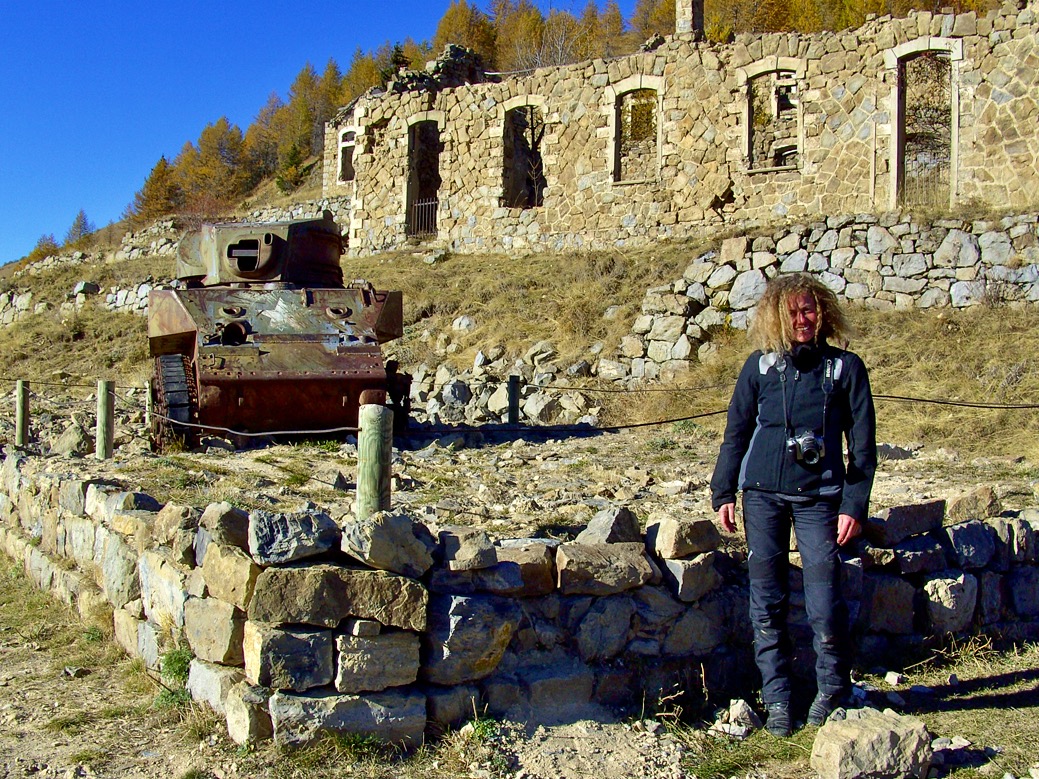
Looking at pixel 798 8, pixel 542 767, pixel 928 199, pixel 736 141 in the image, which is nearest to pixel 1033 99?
pixel 928 199

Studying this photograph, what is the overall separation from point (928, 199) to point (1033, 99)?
2.04 metres

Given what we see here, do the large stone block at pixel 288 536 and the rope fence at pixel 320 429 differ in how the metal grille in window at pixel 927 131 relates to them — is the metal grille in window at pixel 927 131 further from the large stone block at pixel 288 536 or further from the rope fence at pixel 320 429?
the large stone block at pixel 288 536

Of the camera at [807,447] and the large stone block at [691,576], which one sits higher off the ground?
the camera at [807,447]

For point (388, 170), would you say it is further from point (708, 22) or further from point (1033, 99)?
point (708, 22)

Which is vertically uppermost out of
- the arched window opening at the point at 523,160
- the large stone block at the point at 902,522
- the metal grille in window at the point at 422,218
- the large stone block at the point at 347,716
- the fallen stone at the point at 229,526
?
the arched window opening at the point at 523,160

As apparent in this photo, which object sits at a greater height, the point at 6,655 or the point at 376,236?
the point at 376,236

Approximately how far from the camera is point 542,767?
3662mm

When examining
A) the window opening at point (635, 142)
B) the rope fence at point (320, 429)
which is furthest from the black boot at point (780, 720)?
the window opening at point (635, 142)

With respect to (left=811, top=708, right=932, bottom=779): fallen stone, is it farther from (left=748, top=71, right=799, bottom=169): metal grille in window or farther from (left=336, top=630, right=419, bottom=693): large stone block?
(left=748, top=71, right=799, bottom=169): metal grille in window

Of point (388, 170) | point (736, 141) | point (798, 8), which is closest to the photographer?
point (736, 141)

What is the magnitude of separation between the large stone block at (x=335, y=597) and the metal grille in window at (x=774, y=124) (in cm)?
1497

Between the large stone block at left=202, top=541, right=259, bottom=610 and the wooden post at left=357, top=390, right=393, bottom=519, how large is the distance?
0.80m

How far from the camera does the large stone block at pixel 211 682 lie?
12.8 ft

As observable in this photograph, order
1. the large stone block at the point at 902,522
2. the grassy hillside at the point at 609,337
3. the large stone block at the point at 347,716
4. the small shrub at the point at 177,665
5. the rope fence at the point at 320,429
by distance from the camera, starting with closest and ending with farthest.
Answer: the large stone block at the point at 347,716 < the small shrub at the point at 177,665 < the large stone block at the point at 902,522 < the rope fence at the point at 320,429 < the grassy hillside at the point at 609,337
